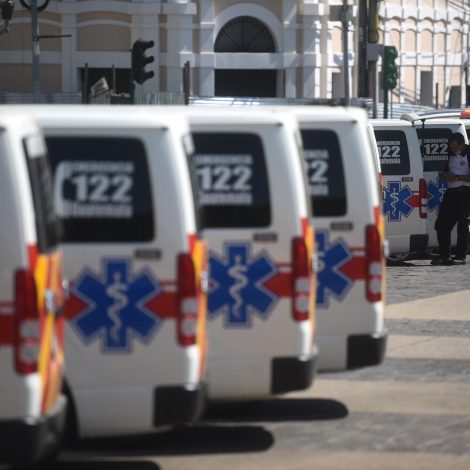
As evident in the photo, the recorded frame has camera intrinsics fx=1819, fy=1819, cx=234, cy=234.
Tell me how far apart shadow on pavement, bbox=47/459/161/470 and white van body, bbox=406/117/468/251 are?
1446 cm

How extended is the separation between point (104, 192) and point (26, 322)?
140 cm

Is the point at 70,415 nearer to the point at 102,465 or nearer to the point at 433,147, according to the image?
the point at 102,465

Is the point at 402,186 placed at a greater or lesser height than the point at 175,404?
greater

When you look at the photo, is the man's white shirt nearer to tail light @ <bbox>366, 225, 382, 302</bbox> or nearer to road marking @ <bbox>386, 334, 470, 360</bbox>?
road marking @ <bbox>386, 334, 470, 360</bbox>

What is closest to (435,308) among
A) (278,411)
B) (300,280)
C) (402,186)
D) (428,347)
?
(428,347)

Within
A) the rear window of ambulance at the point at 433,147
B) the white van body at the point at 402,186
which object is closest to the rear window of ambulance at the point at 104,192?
the white van body at the point at 402,186

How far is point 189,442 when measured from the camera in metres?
10.6

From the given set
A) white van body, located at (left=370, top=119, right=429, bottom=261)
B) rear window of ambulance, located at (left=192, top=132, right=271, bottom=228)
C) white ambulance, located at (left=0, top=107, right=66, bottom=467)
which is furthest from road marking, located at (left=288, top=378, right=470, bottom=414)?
white van body, located at (left=370, top=119, right=429, bottom=261)

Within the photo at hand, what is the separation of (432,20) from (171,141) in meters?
61.8

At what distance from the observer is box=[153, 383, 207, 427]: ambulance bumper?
8.89 meters

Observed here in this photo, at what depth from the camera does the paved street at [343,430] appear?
33.0ft

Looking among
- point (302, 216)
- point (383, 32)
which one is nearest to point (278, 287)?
point (302, 216)

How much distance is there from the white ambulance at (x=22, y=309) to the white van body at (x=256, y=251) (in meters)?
2.32

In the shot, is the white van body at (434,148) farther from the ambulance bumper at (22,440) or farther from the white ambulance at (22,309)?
the ambulance bumper at (22,440)
